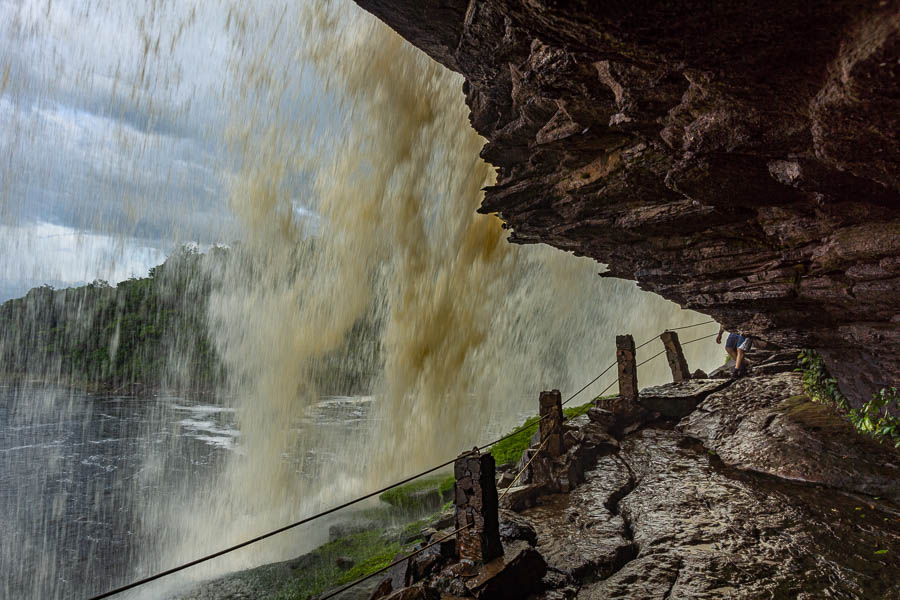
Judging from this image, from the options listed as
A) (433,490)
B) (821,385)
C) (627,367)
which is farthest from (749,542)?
(433,490)

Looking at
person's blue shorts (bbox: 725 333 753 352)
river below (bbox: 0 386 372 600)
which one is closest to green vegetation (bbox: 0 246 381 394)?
river below (bbox: 0 386 372 600)

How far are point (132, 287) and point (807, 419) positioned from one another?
67675 mm

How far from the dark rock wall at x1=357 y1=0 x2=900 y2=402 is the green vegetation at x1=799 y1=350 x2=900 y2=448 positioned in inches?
15.4

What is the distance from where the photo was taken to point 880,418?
334 inches

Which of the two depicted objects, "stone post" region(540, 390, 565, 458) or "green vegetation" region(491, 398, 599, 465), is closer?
"stone post" region(540, 390, 565, 458)

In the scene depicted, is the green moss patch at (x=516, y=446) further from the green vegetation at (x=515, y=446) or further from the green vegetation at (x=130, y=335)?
the green vegetation at (x=130, y=335)

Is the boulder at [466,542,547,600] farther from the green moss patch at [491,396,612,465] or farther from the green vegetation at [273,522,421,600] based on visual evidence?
the green moss patch at [491,396,612,465]

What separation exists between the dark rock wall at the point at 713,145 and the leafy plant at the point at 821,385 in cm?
98

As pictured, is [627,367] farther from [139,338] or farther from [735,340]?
[139,338]

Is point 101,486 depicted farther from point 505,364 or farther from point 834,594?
point 834,594

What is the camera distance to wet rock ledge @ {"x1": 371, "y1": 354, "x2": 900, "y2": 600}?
20.7ft

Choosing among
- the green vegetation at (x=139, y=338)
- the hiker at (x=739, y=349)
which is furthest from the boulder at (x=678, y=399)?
the green vegetation at (x=139, y=338)

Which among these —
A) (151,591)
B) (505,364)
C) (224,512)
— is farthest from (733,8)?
(505,364)

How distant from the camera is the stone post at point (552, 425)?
10.8 m
